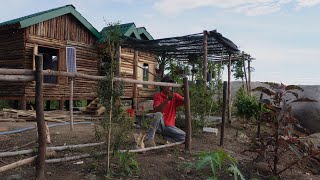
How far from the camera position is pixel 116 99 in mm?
4770

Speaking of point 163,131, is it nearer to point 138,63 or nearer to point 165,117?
point 165,117

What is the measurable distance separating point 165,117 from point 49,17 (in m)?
8.05

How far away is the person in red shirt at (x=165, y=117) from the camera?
6348 millimetres

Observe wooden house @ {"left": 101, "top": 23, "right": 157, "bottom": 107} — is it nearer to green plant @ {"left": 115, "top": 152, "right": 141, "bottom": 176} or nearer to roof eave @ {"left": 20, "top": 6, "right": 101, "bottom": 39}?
roof eave @ {"left": 20, "top": 6, "right": 101, "bottom": 39}

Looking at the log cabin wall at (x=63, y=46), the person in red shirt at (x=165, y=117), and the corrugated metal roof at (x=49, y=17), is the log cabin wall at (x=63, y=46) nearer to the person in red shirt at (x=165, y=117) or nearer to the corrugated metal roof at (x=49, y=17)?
the corrugated metal roof at (x=49, y=17)

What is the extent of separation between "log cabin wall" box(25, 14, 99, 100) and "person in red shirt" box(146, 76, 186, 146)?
614 centimetres

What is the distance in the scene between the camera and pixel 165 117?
22.2 feet

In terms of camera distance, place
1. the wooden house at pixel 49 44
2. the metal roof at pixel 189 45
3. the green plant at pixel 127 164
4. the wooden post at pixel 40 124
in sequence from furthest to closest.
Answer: the wooden house at pixel 49 44 < the metal roof at pixel 189 45 < the green plant at pixel 127 164 < the wooden post at pixel 40 124

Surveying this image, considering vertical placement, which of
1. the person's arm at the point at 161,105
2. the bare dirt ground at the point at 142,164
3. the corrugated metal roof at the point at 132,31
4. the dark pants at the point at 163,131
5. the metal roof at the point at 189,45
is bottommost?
the bare dirt ground at the point at 142,164

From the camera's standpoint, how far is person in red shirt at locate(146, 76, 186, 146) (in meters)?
6.35

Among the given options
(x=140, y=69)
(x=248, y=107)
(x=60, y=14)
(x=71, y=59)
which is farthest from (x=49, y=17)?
(x=248, y=107)

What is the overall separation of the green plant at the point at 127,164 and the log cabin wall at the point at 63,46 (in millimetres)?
7726

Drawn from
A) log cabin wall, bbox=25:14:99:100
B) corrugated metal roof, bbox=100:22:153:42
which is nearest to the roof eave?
log cabin wall, bbox=25:14:99:100

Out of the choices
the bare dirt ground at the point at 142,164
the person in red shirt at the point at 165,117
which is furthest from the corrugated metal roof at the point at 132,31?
the person in red shirt at the point at 165,117
